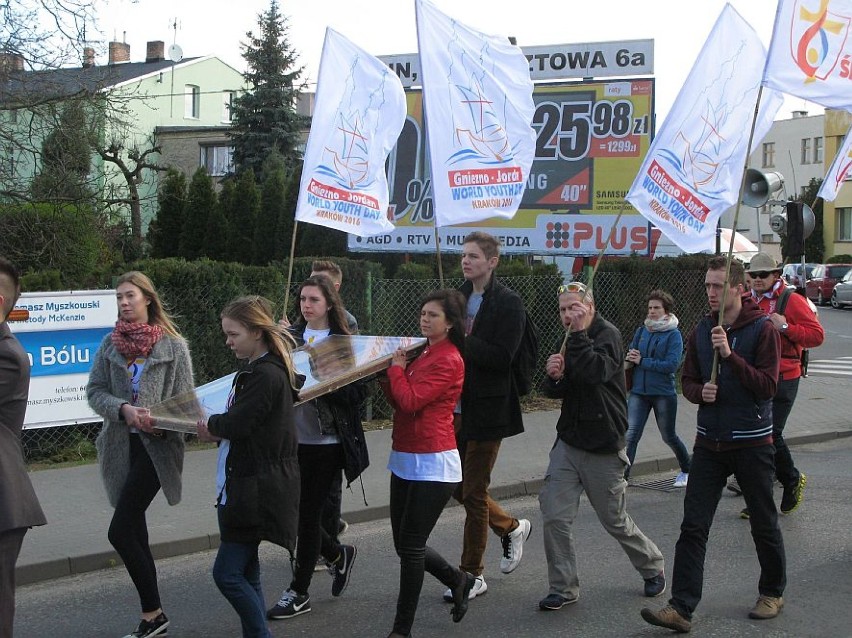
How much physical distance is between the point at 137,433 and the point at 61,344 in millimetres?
4656

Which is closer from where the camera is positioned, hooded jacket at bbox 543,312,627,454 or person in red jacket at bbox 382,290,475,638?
person in red jacket at bbox 382,290,475,638

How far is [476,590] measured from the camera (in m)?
5.90

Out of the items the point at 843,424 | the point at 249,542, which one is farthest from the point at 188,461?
the point at 843,424

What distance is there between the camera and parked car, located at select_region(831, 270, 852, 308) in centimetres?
4038

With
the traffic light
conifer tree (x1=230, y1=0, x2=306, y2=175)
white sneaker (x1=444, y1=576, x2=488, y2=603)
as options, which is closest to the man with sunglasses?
white sneaker (x1=444, y1=576, x2=488, y2=603)

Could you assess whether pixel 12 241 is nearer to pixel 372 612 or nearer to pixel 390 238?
pixel 390 238

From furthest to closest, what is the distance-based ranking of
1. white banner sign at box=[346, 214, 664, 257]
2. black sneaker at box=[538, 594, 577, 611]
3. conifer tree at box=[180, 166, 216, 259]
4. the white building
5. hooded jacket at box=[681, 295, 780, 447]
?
the white building
conifer tree at box=[180, 166, 216, 259]
white banner sign at box=[346, 214, 664, 257]
black sneaker at box=[538, 594, 577, 611]
hooded jacket at box=[681, 295, 780, 447]

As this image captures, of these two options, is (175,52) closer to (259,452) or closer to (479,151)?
(479,151)

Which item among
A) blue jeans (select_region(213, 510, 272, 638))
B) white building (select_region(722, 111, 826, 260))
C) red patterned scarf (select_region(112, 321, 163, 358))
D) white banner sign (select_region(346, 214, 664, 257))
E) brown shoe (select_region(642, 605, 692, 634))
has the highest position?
white building (select_region(722, 111, 826, 260))

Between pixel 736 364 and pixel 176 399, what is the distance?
9.07 ft

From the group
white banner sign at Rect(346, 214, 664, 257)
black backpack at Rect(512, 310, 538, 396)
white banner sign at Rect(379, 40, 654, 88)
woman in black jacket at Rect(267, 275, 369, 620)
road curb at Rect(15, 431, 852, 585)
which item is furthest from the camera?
white banner sign at Rect(379, 40, 654, 88)

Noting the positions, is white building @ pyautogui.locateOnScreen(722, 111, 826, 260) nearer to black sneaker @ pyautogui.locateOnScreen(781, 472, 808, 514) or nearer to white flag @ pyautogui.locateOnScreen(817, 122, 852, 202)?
white flag @ pyautogui.locateOnScreen(817, 122, 852, 202)

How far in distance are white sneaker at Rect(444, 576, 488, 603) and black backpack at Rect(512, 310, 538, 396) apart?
1.09 metres

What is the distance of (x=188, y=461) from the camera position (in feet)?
31.4
